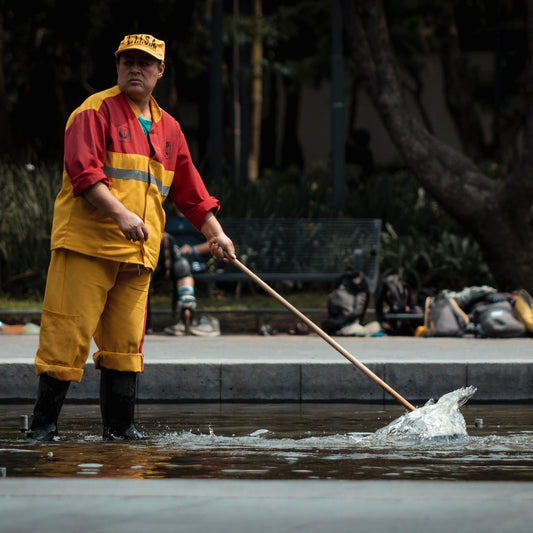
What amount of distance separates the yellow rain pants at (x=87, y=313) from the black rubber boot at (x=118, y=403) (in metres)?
0.09

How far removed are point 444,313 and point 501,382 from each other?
2.99m

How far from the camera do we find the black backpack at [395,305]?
1211 centimetres

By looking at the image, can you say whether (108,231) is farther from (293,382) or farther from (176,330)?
(176,330)

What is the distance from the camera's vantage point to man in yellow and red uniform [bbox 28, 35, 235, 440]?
243 inches

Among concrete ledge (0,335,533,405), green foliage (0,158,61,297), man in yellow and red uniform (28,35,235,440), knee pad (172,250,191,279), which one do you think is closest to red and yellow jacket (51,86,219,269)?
man in yellow and red uniform (28,35,235,440)

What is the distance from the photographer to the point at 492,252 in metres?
13.7

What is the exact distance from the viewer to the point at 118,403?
6570mm

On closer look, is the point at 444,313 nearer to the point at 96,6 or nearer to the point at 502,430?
the point at 502,430

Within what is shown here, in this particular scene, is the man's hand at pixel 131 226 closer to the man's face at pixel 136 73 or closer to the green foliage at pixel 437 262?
the man's face at pixel 136 73

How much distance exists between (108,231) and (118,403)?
0.86 metres

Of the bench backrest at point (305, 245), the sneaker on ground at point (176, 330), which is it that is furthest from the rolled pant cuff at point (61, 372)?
the bench backrest at point (305, 245)

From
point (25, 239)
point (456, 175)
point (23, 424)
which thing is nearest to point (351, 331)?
point (456, 175)

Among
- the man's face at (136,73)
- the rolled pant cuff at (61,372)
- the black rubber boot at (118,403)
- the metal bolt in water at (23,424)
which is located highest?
the man's face at (136,73)

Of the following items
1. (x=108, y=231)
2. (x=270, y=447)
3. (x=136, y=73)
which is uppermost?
(x=136, y=73)
